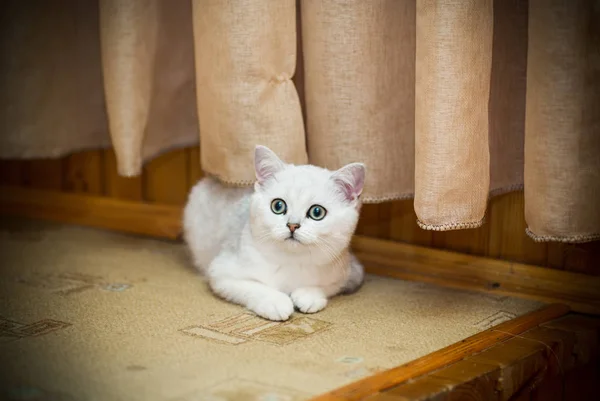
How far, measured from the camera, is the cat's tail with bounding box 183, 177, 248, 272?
5.57 feet

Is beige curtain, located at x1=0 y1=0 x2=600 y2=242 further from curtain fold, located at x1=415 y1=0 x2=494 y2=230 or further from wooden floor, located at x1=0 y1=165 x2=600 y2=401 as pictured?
wooden floor, located at x1=0 y1=165 x2=600 y2=401

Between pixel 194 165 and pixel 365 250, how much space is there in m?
0.55

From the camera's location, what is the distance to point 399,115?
1583 millimetres

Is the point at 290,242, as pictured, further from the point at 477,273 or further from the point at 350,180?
the point at 477,273

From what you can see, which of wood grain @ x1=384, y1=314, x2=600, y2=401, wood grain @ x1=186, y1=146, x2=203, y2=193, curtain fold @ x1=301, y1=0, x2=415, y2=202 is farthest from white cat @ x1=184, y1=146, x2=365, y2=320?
wood grain @ x1=186, y1=146, x2=203, y2=193

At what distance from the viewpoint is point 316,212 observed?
4.79 feet

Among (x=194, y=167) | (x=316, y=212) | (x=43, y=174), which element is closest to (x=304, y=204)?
(x=316, y=212)

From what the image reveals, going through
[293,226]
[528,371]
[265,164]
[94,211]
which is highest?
[265,164]

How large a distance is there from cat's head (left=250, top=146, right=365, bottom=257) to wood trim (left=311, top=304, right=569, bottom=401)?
30 centimetres

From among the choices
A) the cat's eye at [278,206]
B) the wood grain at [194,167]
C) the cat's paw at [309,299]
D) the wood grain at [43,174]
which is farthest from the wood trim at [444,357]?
the wood grain at [43,174]

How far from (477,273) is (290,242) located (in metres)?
0.48

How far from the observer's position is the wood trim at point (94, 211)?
2.12 metres

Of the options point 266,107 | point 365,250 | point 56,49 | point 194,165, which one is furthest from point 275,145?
A: point 56,49

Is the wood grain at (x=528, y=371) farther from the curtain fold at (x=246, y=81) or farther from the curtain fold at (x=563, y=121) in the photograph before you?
the curtain fold at (x=246, y=81)
